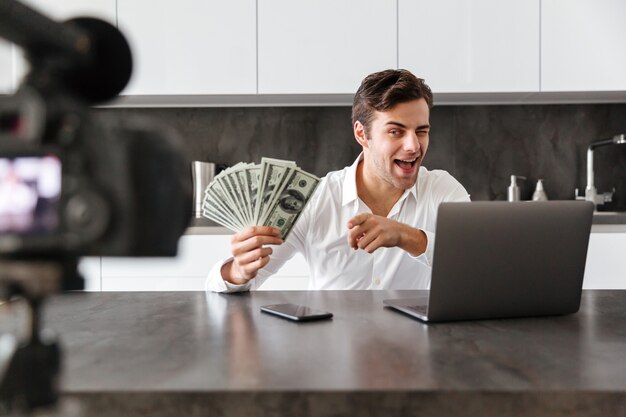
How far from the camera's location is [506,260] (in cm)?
117

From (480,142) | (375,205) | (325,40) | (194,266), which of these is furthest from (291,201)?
(480,142)

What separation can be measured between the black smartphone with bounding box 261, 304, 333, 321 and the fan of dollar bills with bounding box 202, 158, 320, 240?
257mm

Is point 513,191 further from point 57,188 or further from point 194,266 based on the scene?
point 57,188

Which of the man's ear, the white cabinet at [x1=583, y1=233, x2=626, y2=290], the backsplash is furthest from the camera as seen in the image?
the backsplash

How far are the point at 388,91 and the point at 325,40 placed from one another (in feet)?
4.37

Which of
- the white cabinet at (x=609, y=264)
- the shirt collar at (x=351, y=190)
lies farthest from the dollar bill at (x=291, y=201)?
the white cabinet at (x=609, y=264)

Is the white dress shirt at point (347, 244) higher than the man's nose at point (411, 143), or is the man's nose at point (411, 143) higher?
the man's nose at point (411, 143)

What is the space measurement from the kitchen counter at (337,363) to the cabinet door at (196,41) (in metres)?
2.13

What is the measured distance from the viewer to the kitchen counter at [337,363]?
28.0 inches

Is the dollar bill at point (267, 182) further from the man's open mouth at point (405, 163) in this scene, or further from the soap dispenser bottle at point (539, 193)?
the soap dispenser bottle at point (539, 193)

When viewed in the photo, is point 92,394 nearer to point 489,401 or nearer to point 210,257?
point 489,401

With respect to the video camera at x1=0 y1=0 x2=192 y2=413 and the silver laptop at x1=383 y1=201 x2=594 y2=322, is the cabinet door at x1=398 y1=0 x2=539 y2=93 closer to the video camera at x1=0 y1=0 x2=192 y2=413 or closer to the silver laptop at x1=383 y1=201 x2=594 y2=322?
the silver laptop at x1=383 y1=201 x2=594 y2=322

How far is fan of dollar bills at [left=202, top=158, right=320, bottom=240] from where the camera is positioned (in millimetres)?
1424

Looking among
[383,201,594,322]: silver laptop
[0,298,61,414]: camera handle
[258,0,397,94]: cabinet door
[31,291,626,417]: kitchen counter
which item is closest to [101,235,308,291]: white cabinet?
[258,0,397,94]: cabinet door
